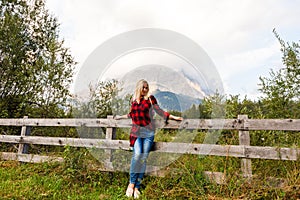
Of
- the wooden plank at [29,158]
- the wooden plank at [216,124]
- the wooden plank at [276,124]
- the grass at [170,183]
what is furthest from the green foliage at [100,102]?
the wooden plank at [276,124]

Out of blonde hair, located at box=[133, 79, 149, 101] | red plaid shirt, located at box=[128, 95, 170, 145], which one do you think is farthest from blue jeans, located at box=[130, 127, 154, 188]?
blonde hair, located at box=[133, 79, 149, 101]

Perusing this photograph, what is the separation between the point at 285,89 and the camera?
636cm

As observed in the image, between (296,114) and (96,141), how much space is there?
4.30m

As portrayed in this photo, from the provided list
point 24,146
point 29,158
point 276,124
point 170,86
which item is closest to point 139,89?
point 170,86

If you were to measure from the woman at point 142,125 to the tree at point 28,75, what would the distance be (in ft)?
15.9

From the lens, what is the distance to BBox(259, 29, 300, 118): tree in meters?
5.99

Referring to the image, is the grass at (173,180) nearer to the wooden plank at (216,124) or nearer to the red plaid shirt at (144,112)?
the wooden plank at (216,124)

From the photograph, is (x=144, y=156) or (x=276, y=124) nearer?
(x=276, y=124)

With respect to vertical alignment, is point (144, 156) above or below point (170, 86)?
below

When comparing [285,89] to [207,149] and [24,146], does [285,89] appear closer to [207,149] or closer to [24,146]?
[207,149]

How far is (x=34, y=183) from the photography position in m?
4.48

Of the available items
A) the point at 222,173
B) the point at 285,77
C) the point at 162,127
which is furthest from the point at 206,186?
the point at 285,77

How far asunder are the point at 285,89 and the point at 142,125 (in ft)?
13.1

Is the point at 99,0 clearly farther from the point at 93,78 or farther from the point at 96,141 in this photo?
the point at 96,141
